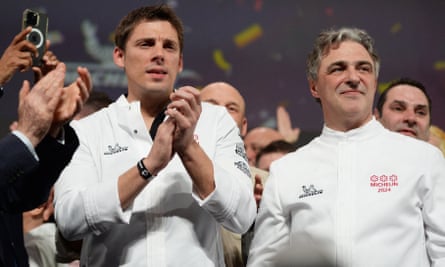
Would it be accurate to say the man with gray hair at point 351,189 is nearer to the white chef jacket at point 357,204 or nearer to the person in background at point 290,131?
the white chef jacket at point 357,204

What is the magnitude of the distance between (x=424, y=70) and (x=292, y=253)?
270cm

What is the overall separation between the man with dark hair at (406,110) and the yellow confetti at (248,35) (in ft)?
4.47

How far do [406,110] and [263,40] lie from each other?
1.53 meters

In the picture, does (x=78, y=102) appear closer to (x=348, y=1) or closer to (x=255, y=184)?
(x=255, y=184)

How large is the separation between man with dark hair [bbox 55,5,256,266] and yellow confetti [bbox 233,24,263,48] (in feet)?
6.87

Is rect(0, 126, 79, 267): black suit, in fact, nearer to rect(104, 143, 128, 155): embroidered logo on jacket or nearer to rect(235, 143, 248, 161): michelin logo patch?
rect(104, 143, 128, 155): embroidered logo on jacket

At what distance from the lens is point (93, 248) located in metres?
2.39

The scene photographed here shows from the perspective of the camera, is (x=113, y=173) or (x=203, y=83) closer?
(x=113, y=173)

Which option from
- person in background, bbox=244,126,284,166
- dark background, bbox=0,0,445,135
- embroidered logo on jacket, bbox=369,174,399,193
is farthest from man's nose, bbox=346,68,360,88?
dark background, bbox=0,0,445,135

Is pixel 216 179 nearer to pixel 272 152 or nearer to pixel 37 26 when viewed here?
pixel 37 26

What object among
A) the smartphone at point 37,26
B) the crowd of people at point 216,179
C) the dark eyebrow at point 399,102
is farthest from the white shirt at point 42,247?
the dark eyebrow at point 399,102

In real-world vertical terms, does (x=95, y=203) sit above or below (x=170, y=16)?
Result: below

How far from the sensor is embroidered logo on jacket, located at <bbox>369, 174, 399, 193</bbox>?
Answer: 7.99ft

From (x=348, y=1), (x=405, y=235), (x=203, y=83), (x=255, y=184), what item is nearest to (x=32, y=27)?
(x=255, y=184)
